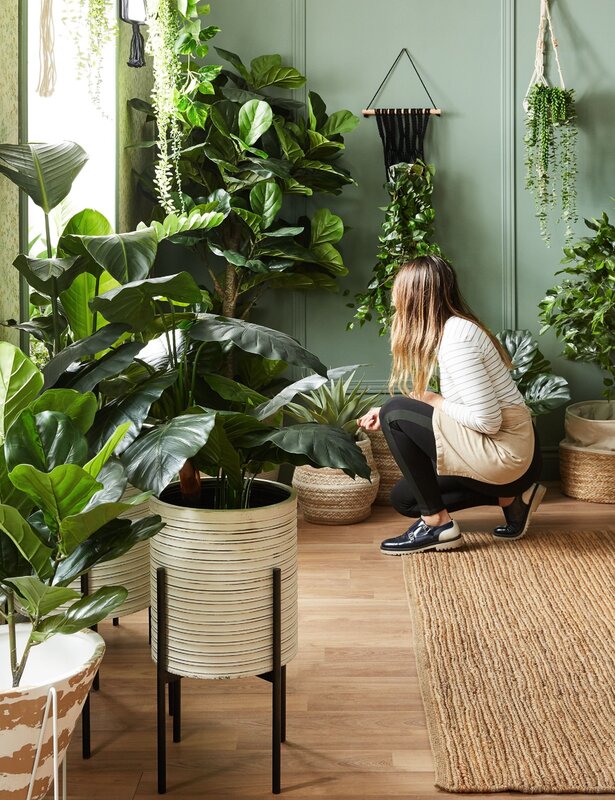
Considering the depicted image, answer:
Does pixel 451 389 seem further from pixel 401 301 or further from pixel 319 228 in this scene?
pixel 319 228

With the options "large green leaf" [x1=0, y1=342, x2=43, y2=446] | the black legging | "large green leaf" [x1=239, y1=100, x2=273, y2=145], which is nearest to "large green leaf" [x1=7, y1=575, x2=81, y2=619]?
"large green leaf" [x1=0, y1=342, x2=43, y2=446]

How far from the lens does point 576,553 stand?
3.59 m

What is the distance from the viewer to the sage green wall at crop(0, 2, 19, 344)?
8.26 ft

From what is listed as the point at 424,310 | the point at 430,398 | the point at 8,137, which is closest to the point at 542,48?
the point at 424,310

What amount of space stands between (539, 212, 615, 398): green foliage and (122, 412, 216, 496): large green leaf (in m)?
2.76

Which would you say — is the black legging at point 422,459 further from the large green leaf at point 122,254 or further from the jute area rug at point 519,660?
the large green leaf at point 122,254

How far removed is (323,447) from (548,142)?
324 centimetres

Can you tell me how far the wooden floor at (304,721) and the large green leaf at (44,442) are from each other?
32.5 inches

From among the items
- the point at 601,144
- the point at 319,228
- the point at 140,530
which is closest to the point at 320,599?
the point at 140,530

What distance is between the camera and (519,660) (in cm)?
260

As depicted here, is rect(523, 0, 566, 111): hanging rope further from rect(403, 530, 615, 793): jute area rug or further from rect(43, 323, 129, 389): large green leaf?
rect(43, 323, 129, 389): large green leaf

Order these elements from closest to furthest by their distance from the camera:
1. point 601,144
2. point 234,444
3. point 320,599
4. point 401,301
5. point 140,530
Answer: point 140,530, point 234,444, point 320,599, point 401,301, point 601,144

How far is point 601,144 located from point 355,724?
3.52m

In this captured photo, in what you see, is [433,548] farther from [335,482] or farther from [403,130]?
[403,130]
